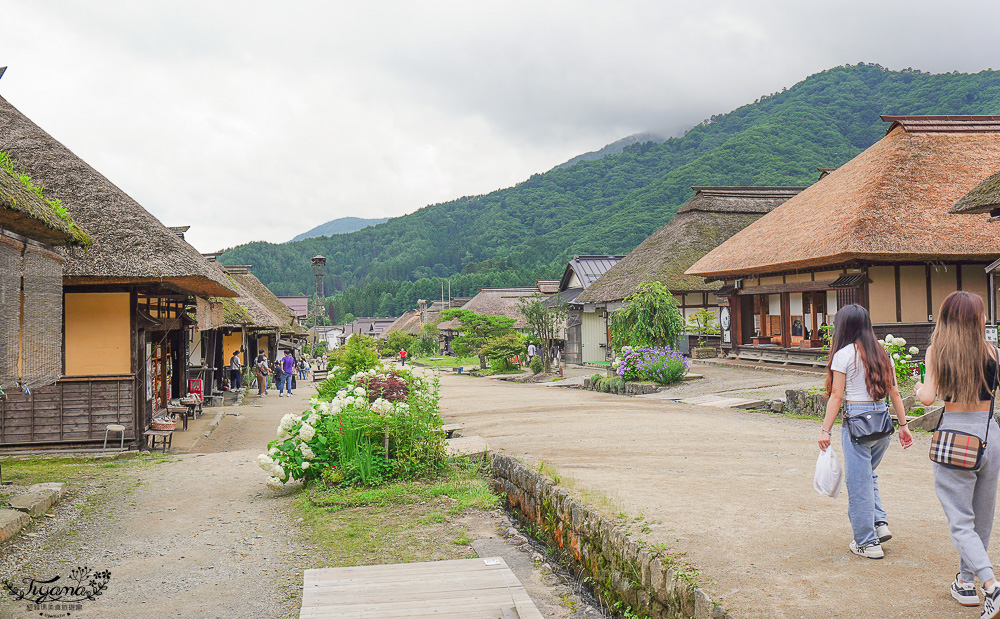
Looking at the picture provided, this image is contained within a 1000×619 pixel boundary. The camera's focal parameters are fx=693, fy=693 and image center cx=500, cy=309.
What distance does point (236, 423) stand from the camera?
15.2 metres

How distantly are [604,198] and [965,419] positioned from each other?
76.2 metres

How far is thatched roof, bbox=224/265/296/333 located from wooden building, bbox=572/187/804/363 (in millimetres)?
12096

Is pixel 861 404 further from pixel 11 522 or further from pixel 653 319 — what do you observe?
pixel 653 319

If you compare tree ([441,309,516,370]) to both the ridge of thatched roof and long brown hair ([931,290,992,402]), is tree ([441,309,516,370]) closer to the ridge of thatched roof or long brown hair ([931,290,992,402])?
the ridge of thatched roof

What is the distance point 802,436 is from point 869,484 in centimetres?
556

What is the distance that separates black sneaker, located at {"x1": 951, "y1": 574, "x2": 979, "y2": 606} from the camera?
3.06 metres

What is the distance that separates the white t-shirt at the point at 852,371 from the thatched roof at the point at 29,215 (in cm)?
622

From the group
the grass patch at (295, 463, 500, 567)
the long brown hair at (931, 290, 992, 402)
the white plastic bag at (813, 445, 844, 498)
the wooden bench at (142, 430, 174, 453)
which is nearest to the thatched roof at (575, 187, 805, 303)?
the wooden bench at (142, 430, 174, 453)

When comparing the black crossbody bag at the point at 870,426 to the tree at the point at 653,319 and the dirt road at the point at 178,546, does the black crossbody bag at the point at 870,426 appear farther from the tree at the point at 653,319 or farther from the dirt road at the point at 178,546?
the tree at the point at 653,319

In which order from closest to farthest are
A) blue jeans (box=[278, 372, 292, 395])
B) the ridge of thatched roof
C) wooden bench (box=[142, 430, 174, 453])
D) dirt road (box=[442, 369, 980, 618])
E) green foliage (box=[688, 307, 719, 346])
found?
dirt road (box=[442, 369, 980, 618]), the ridge of thatched roof, wooden bench (box=[142, 430, 174, 453]), blue jeans (box=[278, 372, 292, 395]), green foliage (box=[688, 307, 719, 346])

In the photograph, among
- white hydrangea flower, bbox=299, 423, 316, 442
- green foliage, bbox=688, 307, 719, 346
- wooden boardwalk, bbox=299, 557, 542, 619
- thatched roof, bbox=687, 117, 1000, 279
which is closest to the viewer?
wooden boardwalk, bbox=299, 557, 542, 619

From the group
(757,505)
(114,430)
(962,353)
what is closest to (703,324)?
(114,430)

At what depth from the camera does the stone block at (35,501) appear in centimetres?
620

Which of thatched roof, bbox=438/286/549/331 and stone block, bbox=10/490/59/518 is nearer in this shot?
stone block, bbox=10/490/59/518
